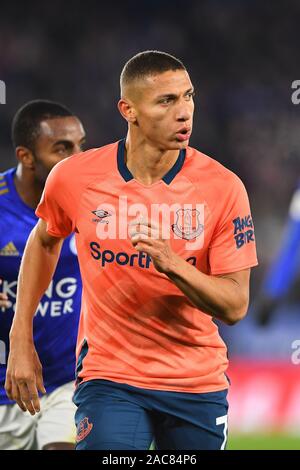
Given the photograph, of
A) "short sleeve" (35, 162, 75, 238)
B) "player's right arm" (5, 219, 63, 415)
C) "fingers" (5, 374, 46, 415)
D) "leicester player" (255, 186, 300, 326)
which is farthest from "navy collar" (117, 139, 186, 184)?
"leicester player" (255, 186, 300, 326)

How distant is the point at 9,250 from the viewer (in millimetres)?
5117

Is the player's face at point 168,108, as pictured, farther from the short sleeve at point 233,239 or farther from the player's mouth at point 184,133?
the short sleeve at point 233,239

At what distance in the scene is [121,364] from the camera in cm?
384

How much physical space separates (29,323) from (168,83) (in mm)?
1167

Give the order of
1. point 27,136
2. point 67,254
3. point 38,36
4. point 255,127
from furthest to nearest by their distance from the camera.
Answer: point 38,36
point 255,127
point 27,136
point 67,254

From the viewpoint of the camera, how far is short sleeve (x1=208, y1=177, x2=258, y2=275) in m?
3.75

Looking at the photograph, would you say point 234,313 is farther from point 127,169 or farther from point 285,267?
point 285,267

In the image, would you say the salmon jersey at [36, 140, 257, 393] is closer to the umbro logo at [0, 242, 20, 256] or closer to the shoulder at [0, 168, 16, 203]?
the umbro logo at [0, 242, 20, 256]

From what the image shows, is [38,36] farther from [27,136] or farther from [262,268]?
[27,136]

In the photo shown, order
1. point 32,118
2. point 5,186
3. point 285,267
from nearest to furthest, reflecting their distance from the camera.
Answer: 1. point 5,186
2. point 32,118
3. point 285,267

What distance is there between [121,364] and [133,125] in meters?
0.99

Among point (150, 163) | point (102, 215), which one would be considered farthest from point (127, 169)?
point (102, 215)

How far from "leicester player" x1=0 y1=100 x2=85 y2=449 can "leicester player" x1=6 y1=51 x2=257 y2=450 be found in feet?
3.61

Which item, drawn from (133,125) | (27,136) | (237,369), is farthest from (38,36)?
(133,125)
